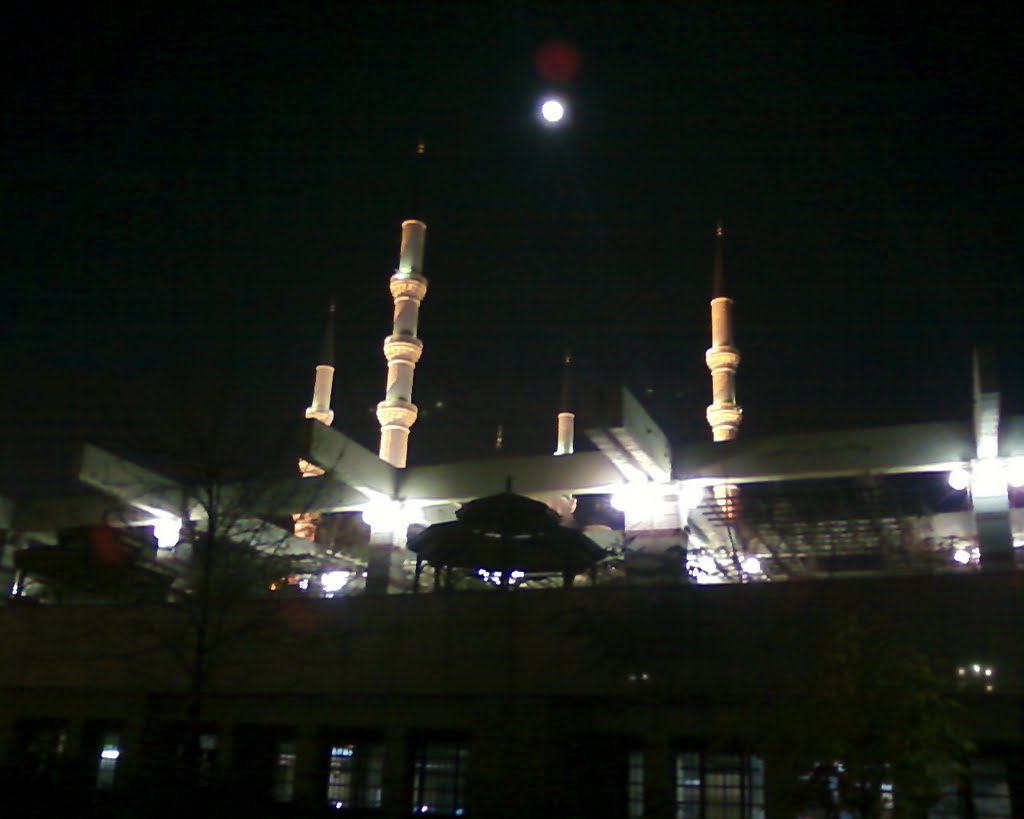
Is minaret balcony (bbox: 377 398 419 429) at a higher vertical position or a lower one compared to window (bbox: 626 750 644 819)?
higher

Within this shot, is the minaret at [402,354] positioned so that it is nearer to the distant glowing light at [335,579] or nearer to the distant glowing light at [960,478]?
Answer: the distant glowing light at [335,579]

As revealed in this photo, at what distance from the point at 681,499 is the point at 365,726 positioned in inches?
388

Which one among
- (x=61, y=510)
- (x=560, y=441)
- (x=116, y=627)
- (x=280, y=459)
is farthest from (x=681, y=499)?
(x=560, y=441)

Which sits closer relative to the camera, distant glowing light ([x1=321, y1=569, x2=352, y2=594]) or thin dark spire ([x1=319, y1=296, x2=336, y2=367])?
distant glowing light ([x1=321, y1=569, x2=352, y2=594])

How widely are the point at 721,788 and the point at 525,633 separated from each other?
3773mm

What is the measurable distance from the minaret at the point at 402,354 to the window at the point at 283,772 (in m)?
19.8

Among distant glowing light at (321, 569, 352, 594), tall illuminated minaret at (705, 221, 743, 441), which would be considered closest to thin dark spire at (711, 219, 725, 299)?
tall illuminated minaret at (705, 221, 743, 441)

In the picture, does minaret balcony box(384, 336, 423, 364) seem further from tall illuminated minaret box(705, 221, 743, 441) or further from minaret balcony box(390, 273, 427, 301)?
tall illuminated minaret box(705, 221, 743, 441)

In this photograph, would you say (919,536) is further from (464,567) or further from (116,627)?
(116,627)

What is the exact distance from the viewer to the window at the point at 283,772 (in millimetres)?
16094

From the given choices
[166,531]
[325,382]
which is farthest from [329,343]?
[166,531]

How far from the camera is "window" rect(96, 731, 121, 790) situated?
1750cm

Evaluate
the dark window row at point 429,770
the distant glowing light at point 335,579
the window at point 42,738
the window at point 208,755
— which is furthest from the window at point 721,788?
the distant glowing light at point 335,579

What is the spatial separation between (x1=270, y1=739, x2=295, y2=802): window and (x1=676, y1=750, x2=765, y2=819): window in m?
6.26
